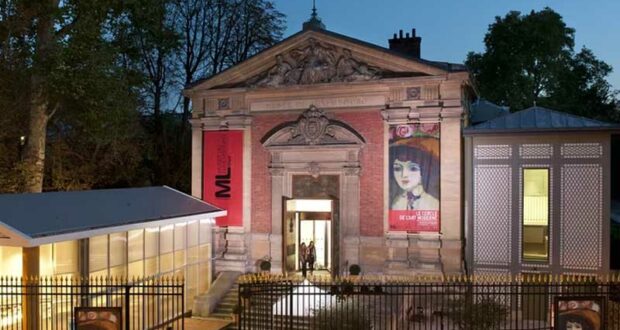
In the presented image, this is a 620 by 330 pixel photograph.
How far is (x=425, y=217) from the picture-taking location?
1672 centimetres

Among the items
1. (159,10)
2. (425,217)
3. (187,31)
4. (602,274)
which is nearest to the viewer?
(602,274)

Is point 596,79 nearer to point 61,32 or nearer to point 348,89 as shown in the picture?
point 348,89

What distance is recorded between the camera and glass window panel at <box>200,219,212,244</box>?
18.3 m

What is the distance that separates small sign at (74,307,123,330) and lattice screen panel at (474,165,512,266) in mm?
10956

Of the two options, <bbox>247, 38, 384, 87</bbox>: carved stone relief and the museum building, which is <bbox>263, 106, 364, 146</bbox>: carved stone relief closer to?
the museum building

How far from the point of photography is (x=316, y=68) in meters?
18.0

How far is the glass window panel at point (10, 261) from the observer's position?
1236 cm

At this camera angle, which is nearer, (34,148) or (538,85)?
(34,148)

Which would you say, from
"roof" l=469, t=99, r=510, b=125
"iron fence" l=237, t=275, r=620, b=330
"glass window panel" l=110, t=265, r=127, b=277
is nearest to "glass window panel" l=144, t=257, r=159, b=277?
"glass window panel" l=110, t=265, r=127, b=277

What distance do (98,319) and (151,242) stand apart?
6186 millimetres

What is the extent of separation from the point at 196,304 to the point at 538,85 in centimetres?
2333

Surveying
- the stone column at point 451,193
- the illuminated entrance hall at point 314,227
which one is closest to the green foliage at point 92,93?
the illuminated entrance hall at point 314,227

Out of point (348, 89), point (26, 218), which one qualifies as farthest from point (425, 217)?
point (26, 218)

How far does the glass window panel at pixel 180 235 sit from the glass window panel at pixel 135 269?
5.34 ft
